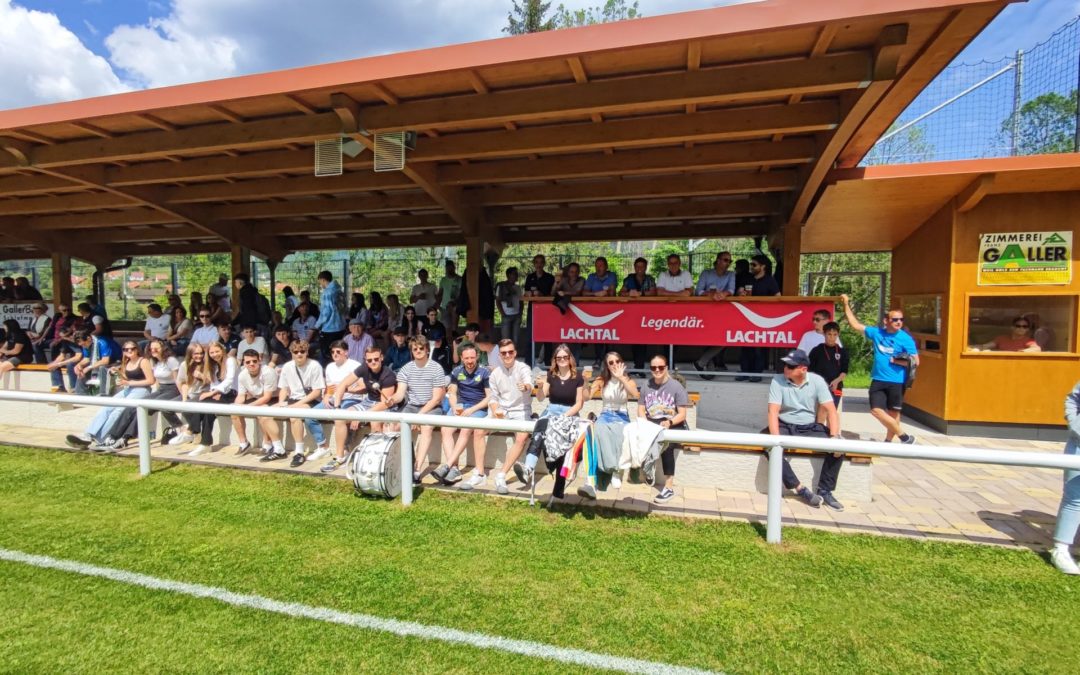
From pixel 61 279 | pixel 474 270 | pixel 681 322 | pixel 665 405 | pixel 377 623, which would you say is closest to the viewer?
pixel 377 623

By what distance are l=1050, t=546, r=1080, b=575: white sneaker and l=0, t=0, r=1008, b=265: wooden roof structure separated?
11.6 feet

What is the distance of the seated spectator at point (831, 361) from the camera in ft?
19.4

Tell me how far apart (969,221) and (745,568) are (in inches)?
248

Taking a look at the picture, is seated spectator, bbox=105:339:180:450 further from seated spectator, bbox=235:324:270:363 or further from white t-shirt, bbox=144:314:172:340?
white t-shirt, bbox=144:314:172:340

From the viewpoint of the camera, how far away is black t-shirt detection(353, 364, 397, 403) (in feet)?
20.3

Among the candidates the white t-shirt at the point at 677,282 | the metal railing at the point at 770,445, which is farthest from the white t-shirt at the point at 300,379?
the white t-shirt at the point at 677,282

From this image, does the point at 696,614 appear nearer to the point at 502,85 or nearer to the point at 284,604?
the point at 284,604

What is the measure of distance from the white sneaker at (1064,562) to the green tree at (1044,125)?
320 inches

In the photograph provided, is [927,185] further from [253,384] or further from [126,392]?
[126,392]

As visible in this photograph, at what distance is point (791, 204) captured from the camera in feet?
24.9

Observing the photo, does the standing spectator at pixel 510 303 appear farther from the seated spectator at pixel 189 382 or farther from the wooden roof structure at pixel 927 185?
the wooden roof structure at pixel 927 185

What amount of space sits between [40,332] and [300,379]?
28.4 feet

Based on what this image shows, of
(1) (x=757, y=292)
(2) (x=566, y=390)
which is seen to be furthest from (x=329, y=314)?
(1) (x=757, y=292)

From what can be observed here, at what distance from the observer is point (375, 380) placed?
6254 millimetres
